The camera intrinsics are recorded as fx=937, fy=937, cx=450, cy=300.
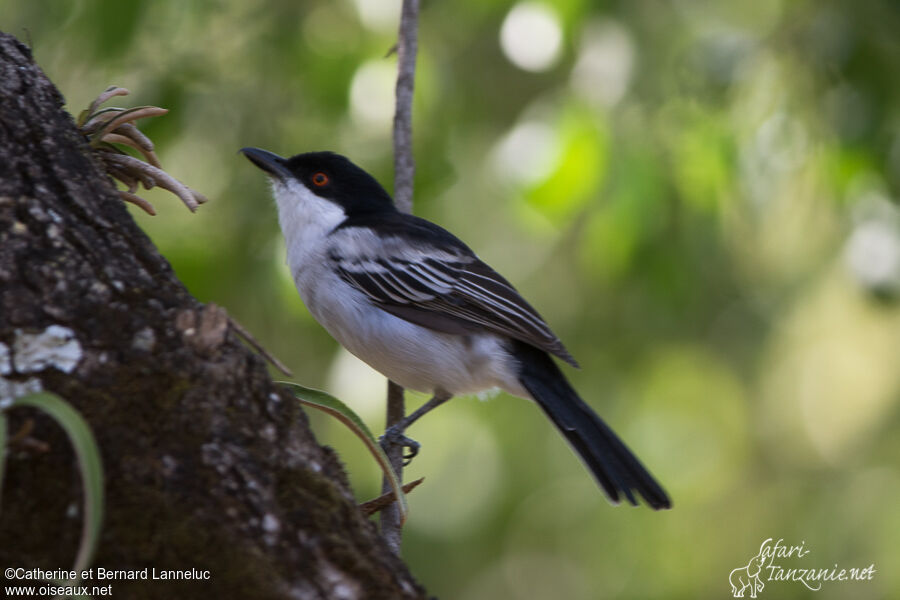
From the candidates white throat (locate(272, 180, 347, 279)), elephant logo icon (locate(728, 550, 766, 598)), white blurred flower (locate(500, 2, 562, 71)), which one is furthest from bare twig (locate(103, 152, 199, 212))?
elephant logo icon (locate(728, 550, 766, 598))

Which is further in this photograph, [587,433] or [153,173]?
[587,433]

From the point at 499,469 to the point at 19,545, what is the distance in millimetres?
5556

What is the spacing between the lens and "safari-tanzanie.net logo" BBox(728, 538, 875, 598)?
6157 millimetres

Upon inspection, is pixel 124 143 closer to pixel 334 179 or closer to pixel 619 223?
pixel 334 179

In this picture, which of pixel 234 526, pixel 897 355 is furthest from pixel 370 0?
pixel 897 355

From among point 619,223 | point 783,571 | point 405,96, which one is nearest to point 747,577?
point 783,571

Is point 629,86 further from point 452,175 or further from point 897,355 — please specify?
point 897,355

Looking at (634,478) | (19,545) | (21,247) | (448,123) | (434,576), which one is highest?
(448,123)

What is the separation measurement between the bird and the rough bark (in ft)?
7.10

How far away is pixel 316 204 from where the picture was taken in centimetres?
479

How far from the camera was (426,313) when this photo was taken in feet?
14.1

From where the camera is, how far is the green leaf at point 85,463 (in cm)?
146

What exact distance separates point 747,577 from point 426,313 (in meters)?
3.63

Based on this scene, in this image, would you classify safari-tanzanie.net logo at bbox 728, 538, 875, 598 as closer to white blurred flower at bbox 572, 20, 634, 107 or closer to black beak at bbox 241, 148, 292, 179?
white blurred flower at bbox 572, 20, 634, 107
